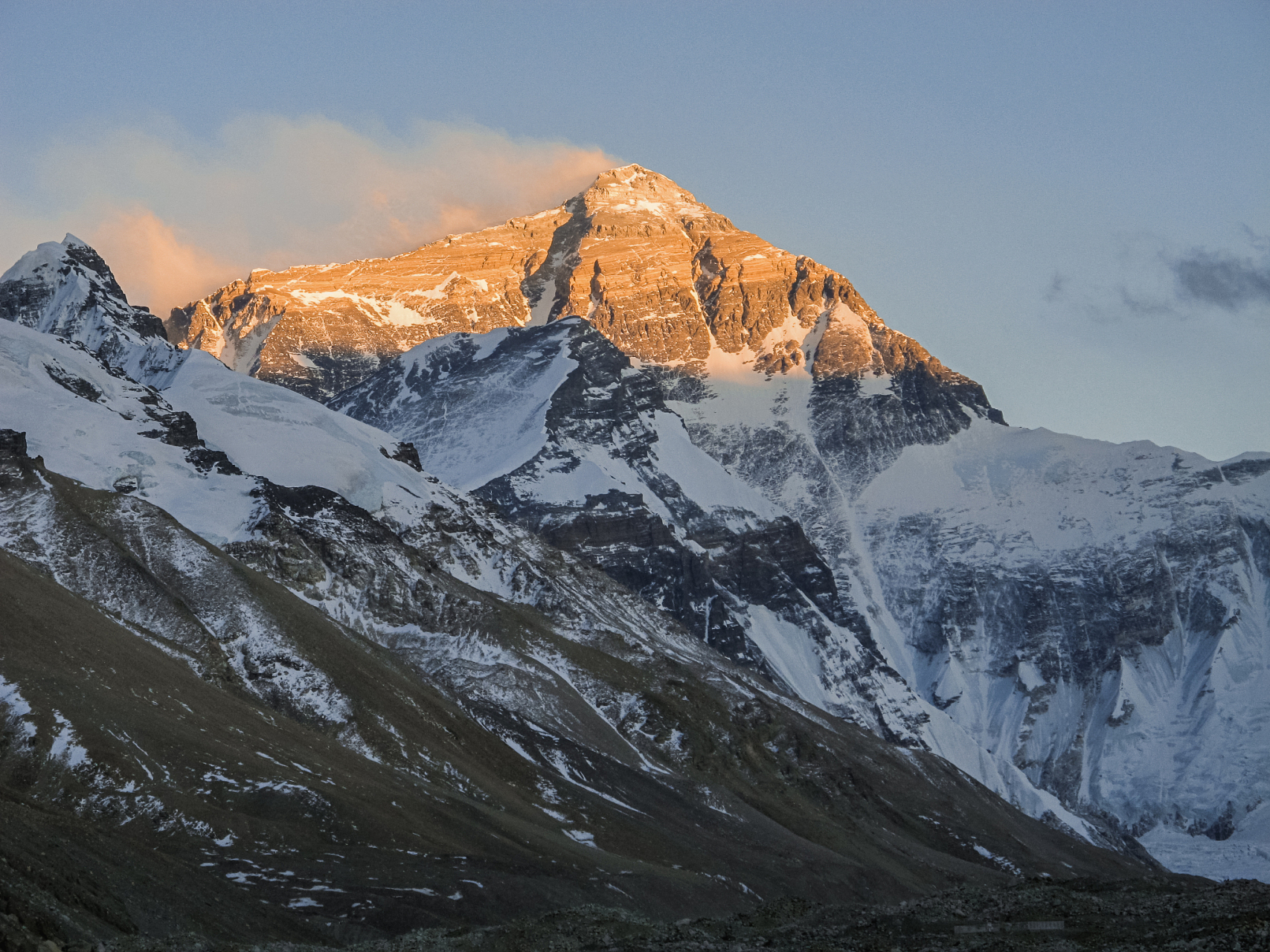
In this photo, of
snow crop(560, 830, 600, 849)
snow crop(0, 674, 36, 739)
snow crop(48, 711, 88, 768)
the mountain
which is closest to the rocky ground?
the mountain

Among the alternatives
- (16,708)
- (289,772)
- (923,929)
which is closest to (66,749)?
(16,708)

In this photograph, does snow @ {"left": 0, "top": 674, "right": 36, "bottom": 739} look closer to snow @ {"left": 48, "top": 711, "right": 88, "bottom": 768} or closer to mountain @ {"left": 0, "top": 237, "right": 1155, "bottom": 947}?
mountain @ {"left": 0, "top": 237, "right": 1155, "bottom": 947}

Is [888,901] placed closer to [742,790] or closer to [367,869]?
[742,790]

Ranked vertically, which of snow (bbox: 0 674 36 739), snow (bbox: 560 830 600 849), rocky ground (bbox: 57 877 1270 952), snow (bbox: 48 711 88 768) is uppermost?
snow (bbox: 0 674 36 739)

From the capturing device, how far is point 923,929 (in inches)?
2731

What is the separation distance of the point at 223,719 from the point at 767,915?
176ft

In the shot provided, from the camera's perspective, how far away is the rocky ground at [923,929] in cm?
6122

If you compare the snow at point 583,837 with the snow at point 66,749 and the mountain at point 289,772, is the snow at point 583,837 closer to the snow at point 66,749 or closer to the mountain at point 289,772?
the mountain at point 289,772

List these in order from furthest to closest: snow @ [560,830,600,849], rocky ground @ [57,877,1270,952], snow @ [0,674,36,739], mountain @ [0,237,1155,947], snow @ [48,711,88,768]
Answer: snow @ [560,830,600,849] < snow @ [0,674,36,739] < snow @ [48,711,88,768] < mountain @ [0,237,1155,947] < rocky ground @ [57,877,1270,952]

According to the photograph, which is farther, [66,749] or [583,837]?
[583,837]

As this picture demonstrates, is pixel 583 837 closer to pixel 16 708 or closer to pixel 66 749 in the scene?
pixel 66 749

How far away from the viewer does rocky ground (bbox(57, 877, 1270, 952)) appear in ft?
201

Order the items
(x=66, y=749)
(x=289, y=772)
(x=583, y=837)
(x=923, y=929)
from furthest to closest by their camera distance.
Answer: (x=583, y=837)
(x=289, y=772)
(x=66, y=749)
(x=923, y=929)

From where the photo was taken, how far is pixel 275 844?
98.4 m
